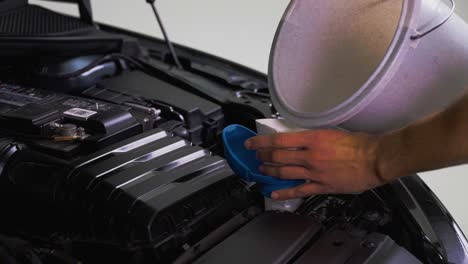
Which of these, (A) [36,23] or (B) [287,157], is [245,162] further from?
(A) [36,23]

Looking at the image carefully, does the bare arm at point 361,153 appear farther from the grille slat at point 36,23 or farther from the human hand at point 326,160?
the grille slat at point 36,23

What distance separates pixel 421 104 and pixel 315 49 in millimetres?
207

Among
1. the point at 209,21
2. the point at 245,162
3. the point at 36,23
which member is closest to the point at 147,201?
the point at 245,162

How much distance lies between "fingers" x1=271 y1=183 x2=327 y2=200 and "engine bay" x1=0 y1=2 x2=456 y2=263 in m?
0.05

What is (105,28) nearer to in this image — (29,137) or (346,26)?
(29,137)

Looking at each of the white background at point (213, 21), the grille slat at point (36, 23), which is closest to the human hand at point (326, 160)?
the grille slat at point (36, 23)

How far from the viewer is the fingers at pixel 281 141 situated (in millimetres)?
903

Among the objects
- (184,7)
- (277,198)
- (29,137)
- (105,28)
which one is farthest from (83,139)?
(184,7)

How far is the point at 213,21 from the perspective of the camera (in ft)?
9.75

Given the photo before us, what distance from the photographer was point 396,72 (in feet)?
2.91

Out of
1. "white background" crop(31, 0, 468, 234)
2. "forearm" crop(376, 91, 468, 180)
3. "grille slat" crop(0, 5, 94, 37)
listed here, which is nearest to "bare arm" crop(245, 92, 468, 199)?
"forearm" crop(376, 91, 468, 180)

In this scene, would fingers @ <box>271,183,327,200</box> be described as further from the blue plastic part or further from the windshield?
the windshield

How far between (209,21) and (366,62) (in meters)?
2.06

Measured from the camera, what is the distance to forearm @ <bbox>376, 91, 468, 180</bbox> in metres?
0.80
